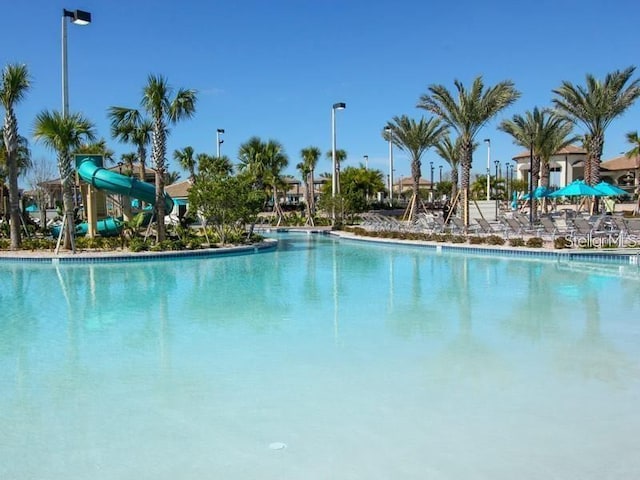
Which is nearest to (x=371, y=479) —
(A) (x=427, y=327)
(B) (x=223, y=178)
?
(A) (x=427, y=327)

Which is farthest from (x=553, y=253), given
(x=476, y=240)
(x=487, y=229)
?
(x=487, y=229)

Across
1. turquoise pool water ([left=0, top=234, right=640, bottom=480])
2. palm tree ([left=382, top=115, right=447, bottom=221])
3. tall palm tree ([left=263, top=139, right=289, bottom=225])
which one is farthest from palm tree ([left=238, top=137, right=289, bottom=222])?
turquoise pool water ([left=0, top=234, right=640, bottom=480])

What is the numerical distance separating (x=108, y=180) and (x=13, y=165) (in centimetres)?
349

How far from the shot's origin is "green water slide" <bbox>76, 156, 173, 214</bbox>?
2206 centimetres

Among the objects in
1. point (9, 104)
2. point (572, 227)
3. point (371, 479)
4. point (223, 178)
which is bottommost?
point (371, 479)

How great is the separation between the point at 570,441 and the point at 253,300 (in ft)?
23.4

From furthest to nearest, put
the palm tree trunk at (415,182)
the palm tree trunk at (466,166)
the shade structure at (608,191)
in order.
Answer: the palm tree trunk at (415,182) < the palm tree trunk at (466,166) < the shade structure at (608,191)

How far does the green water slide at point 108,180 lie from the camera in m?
22.1

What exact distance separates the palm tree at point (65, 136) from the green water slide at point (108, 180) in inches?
141

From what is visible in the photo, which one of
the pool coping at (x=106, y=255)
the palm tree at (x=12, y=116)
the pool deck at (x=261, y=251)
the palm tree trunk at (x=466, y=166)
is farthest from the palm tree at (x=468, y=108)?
the palm tree at (x=12, y=116)

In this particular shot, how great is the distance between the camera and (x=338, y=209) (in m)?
32.5

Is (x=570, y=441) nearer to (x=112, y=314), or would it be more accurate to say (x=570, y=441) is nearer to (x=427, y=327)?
(x=427, y=327)

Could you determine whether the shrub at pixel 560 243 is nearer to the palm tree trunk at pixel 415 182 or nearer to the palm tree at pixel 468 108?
the palm tree at pixel 468 108

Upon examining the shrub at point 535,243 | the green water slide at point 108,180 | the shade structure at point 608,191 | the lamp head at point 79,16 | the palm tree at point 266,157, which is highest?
the lamp head at point 79,16
